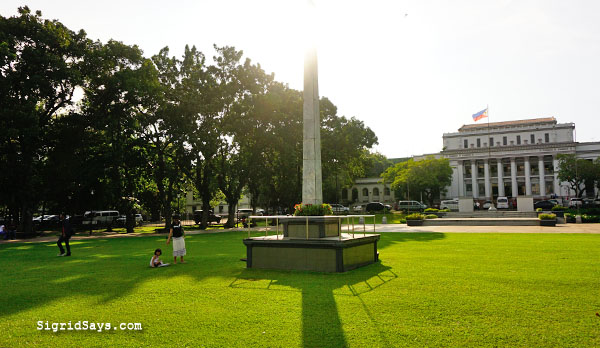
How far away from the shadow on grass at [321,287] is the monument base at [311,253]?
381 millimetres

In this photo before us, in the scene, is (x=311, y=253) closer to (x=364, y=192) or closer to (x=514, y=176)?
(x=514, y=176)

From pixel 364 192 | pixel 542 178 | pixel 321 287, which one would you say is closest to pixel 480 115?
pixel 542 178

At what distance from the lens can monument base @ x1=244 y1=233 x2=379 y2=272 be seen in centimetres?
1223

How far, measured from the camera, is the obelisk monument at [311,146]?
1478 centimetres

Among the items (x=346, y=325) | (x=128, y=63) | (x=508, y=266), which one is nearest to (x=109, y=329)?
(x=346, y=325)

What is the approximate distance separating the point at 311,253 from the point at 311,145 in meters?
4.25

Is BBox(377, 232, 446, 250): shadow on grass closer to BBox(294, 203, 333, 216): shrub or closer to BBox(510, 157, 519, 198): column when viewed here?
BBox(294, 203, 333, 216): shrub

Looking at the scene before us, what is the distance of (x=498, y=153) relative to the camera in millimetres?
87000

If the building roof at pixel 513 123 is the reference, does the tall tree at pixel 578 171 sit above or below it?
below

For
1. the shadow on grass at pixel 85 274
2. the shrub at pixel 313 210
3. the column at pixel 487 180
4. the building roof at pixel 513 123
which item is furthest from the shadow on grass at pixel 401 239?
the building roof at pixel 513 123

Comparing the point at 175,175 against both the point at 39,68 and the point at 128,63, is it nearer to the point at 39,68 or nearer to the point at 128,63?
the point at 128,63

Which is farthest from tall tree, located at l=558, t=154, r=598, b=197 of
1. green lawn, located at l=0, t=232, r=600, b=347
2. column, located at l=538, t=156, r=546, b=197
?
green lawn, located at l=0, t=232, r=600, b=347

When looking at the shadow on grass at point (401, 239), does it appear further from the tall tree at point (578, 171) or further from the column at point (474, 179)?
the column at point (474, 179)

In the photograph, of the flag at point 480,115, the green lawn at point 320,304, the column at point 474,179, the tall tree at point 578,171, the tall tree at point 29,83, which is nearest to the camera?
the green lawn at point 320,304
